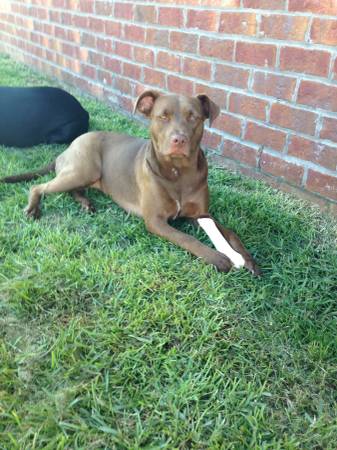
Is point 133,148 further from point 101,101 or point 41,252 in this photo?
point 101,101

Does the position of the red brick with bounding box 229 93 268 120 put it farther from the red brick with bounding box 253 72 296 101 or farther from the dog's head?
the dog's head

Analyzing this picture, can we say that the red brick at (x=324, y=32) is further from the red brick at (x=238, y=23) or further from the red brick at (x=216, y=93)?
the red brick at (x=216, y=93)

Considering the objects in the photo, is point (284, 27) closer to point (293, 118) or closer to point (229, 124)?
point (293, 118)

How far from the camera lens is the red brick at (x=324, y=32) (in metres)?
3.04

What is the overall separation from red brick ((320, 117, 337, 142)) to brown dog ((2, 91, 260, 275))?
824 mm

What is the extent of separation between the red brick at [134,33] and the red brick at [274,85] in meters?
1.91

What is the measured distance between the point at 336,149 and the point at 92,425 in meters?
2.49

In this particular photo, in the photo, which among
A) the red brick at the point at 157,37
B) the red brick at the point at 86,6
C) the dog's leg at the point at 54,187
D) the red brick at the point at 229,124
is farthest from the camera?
the red brick at the point at 86,6

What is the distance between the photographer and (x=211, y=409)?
1.93 m

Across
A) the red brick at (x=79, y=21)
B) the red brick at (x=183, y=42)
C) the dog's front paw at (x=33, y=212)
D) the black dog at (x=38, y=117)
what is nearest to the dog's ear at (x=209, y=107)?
the red brick at (x=183, y=42)

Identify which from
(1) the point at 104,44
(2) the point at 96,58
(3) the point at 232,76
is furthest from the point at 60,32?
(3) the point at 232,76

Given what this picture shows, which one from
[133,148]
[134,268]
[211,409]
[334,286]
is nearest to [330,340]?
[334,286]

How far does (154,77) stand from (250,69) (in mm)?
1539

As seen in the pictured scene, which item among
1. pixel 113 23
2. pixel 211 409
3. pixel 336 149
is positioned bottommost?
pixel 211 409
